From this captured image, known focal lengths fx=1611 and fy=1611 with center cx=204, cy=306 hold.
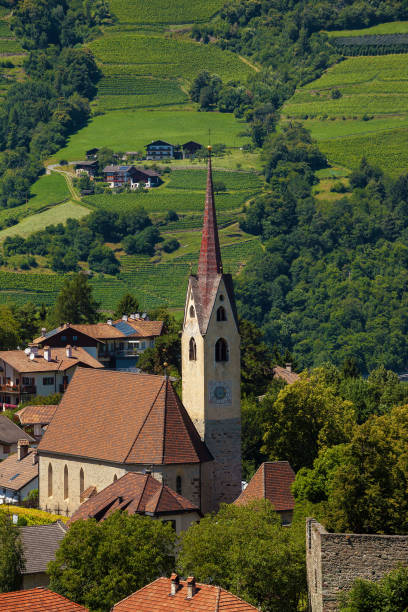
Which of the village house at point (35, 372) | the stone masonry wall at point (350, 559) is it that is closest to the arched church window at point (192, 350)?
the stone masonry wall at point (350, 559)

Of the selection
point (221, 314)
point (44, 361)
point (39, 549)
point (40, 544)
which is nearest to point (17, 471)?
point (221, 314)

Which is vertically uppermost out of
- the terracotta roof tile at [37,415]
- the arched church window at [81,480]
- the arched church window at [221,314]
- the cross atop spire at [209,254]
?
the cross atop spire at [209,254]

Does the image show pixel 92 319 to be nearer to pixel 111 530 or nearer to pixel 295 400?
pixel 295 400

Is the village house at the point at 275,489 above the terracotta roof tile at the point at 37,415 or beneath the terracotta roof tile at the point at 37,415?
above

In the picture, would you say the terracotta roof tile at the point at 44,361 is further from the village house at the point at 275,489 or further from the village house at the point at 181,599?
the village house at the point at 181,599

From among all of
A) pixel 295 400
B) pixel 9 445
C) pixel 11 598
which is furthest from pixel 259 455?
pixel 11 598

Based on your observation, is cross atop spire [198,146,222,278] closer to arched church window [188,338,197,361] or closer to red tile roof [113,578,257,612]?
arched church window [188,338,197,361]
